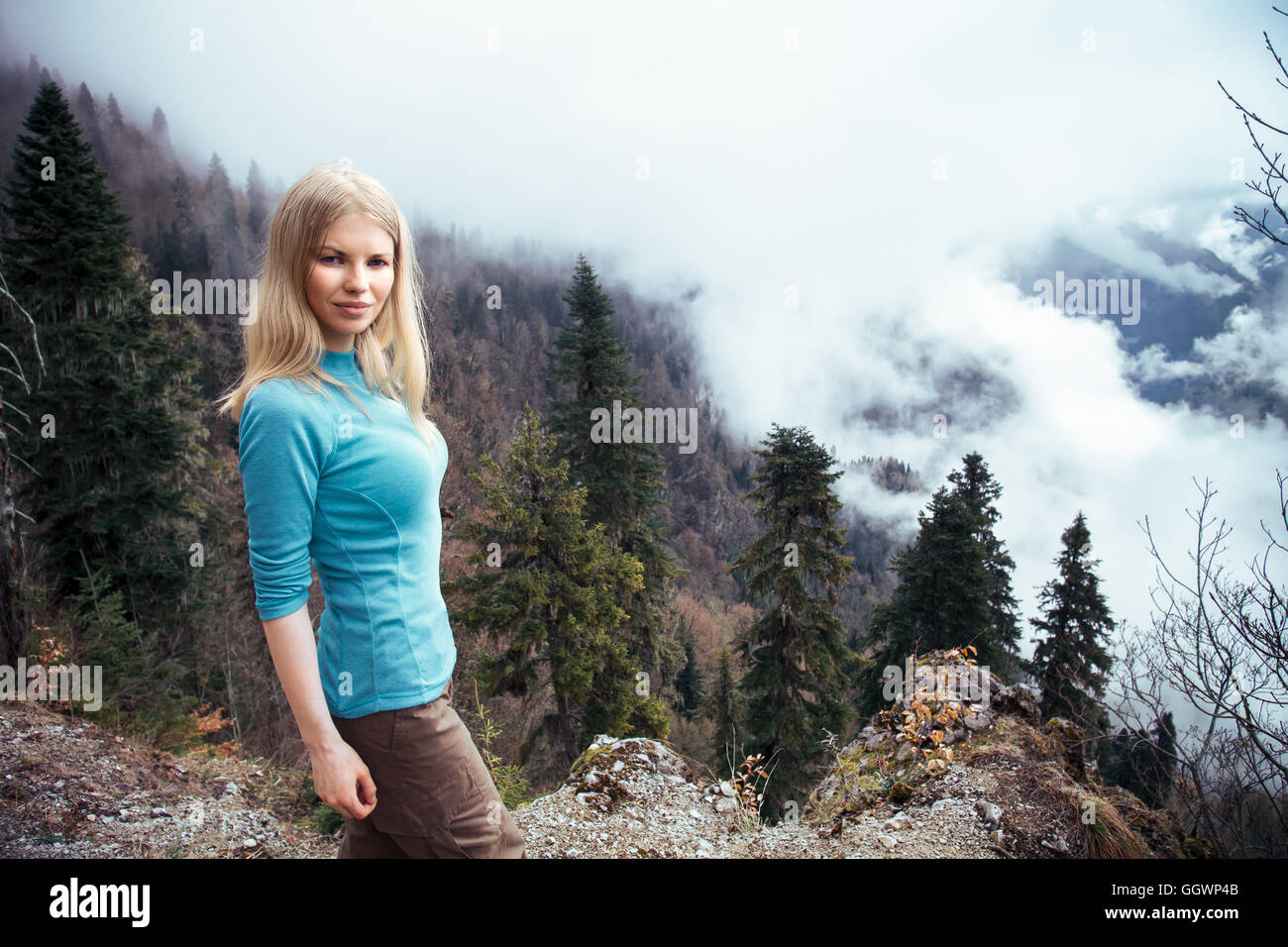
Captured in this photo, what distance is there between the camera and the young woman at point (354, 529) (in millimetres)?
1345

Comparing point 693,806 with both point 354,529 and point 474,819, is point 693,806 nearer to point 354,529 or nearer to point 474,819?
point 474,819

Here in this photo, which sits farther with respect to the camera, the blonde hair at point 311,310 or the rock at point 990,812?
the rock at point 990,812

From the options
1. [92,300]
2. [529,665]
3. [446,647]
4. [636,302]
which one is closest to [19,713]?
[446,647]

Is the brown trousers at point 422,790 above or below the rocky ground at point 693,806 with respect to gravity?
above

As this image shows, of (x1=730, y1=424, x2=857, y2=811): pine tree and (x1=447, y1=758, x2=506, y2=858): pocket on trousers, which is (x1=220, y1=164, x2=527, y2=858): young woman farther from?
(x1=730, y1=424, x2=857, y2=811): pine tree

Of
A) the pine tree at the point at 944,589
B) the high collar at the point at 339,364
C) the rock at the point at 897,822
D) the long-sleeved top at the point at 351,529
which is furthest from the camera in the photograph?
the pine tree at the point at 944,589

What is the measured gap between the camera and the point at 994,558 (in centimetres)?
1794

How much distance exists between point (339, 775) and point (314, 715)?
0.17 metres

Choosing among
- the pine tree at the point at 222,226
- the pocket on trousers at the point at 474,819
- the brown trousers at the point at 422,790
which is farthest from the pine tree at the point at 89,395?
the pine tree at the point at 222,226

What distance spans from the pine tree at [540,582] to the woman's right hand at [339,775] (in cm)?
952

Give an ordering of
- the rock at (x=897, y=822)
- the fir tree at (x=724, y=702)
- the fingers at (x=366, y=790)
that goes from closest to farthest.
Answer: the fingers at (x=366, y=790)
the rock at (x=897, y=822)
the fir tree at (x=724, y=702)

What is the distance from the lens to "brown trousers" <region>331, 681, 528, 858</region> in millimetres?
1523

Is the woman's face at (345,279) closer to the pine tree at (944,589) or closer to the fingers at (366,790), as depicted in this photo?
the fingers at (366,790)
